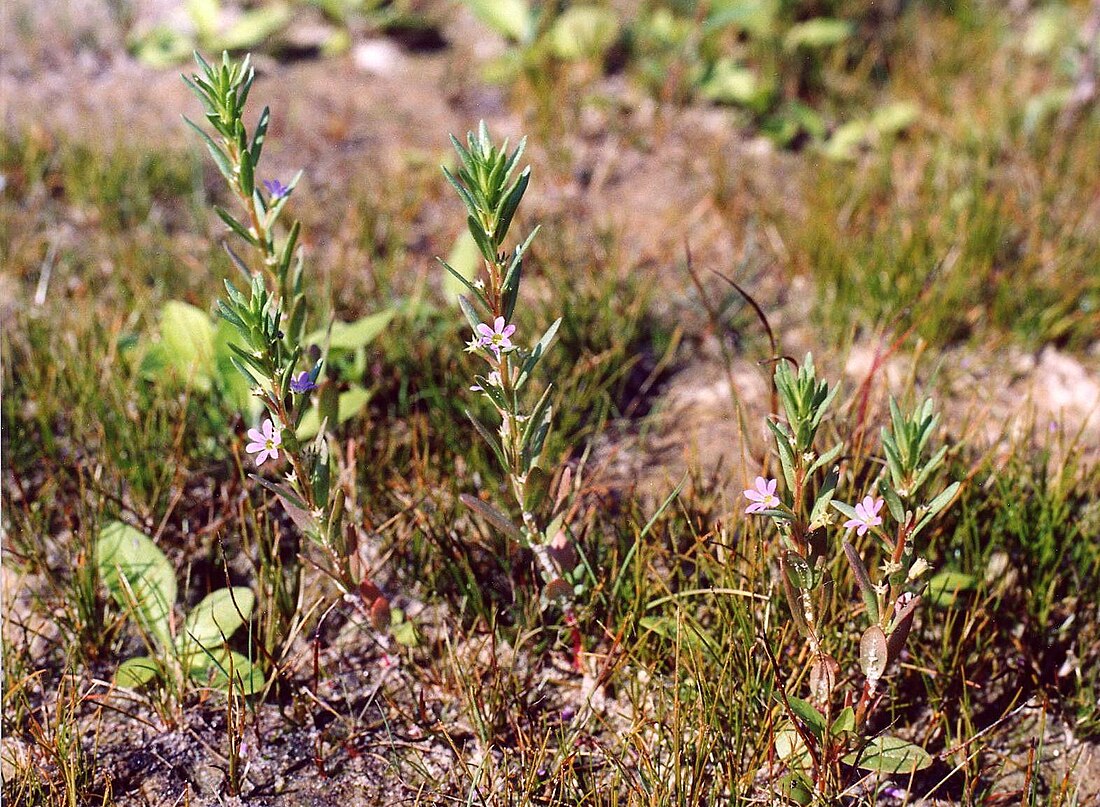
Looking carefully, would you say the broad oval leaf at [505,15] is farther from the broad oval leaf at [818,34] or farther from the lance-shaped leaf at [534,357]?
the lance-shaped leaf at [534,357]

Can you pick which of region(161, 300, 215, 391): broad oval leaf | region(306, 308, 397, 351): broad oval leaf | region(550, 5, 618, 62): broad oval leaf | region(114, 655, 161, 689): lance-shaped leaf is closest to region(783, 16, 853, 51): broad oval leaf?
region(550, 5, 618, 62): broad oval leaf

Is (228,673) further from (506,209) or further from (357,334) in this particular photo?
(506,209)

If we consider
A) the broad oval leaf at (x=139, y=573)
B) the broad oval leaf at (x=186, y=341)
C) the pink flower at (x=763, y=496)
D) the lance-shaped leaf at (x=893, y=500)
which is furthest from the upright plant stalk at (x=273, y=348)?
the lance-shaped leaf at (x=893, y=500)

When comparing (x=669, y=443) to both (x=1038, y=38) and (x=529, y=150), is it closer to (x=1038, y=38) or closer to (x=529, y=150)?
(x=529, y=150)

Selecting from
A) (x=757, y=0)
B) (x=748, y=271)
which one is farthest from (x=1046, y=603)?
(x=757, y=0)

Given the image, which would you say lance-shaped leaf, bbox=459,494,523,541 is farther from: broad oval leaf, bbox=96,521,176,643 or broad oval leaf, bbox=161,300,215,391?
broad oval leaf, bbox=161,300,215,391

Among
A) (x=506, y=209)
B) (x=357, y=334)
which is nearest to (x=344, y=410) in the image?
(x=357, y=334)
